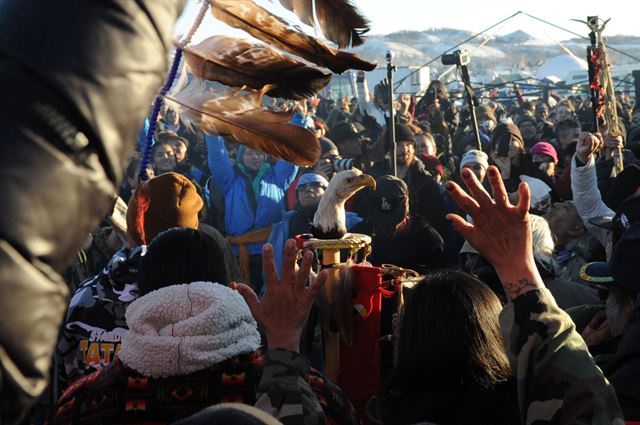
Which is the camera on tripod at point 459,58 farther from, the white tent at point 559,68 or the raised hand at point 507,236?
the white tent at point 559,68

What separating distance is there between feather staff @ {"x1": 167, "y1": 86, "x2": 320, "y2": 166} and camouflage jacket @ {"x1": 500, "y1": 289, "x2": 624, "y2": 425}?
147cm

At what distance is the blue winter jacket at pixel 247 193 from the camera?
21.5 feet

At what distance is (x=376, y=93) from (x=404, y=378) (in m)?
10.8

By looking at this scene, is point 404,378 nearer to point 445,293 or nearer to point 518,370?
point 445,293

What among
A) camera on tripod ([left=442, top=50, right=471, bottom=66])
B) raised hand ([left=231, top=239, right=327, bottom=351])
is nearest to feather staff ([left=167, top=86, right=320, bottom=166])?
raised hand ([left=231, top=239, right=327, bottom=351])

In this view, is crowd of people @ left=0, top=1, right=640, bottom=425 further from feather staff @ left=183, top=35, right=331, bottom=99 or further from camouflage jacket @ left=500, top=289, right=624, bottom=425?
feather staff @ left=183, top=35, right=331, bottom=99

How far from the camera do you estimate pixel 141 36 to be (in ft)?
2.28

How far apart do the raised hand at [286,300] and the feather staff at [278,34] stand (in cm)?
84

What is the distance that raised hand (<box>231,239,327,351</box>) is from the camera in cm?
191

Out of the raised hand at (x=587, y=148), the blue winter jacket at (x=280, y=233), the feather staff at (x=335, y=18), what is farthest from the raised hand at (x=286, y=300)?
the raised hand at (x=587, y=148)

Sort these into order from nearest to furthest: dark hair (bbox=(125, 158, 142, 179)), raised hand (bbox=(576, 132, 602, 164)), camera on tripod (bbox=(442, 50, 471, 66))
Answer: raised hand (bbox=(576, 132, 602, 164)) < dark hair (bbox=(125, 158, 142, 179)) < camera on tripod (bbox=(442, 50, 471, 66))

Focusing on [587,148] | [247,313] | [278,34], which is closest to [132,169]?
[587,148]

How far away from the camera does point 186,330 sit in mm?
1973

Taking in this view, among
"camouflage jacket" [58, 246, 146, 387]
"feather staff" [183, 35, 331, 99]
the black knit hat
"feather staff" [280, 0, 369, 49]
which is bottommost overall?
"camouflage jacket" [58, 246, 146, 387]
